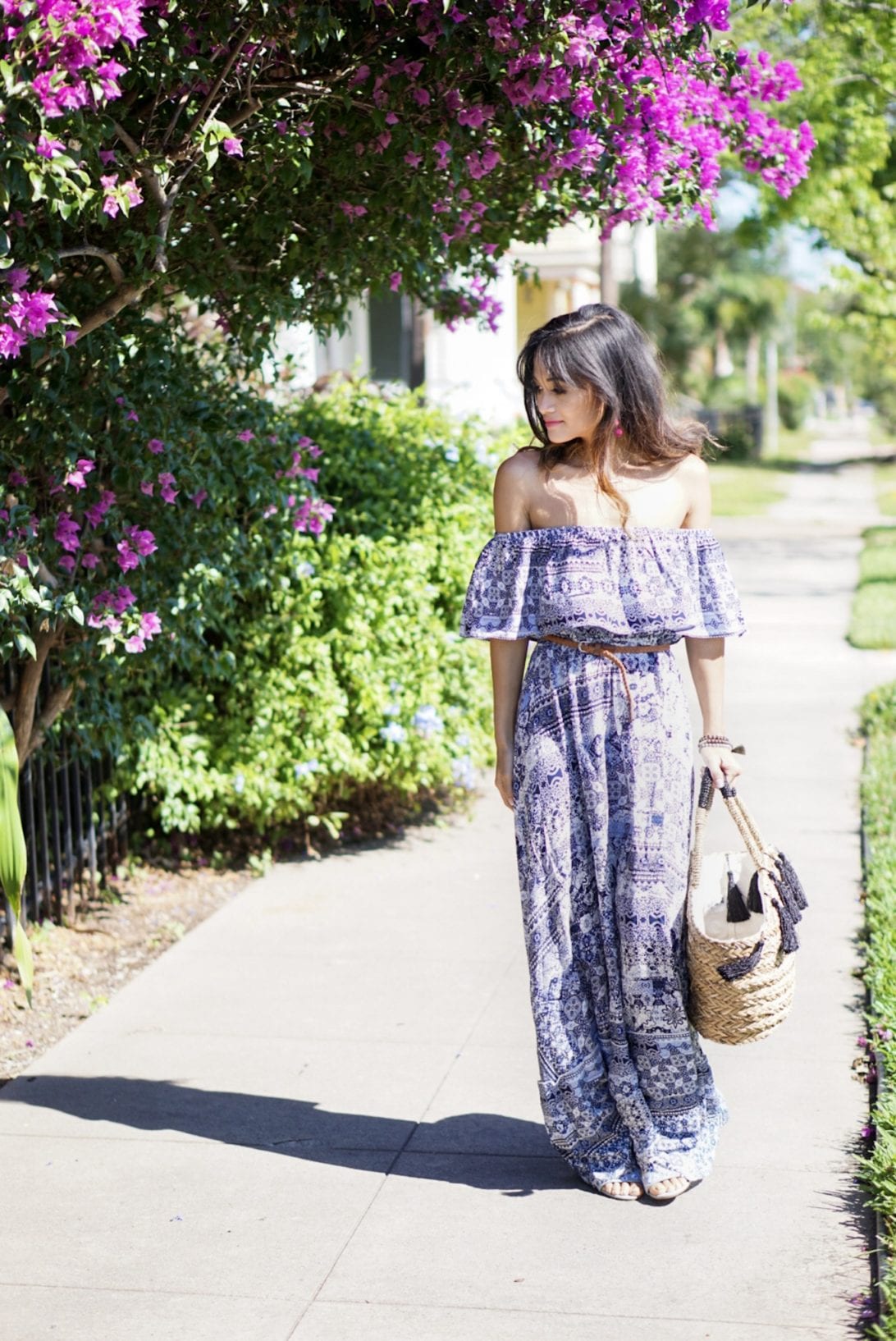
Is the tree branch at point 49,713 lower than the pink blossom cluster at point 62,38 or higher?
lower

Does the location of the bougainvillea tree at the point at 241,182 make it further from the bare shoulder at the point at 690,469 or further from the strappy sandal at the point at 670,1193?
the strappy sandal at the point at 670,1193

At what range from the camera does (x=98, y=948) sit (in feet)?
18.9

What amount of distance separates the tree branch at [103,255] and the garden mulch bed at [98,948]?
7.40 feet

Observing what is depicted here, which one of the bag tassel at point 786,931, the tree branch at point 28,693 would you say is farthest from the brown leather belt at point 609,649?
the tree branch at point 28,693

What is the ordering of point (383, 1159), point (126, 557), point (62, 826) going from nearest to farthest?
point (383, 1159)
point (126, 557)
point (62, 826)

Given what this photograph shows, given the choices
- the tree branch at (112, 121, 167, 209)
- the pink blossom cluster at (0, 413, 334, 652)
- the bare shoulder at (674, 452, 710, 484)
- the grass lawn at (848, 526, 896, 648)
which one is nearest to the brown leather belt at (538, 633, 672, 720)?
the bare shoulder at (674, 452, 710, 484)

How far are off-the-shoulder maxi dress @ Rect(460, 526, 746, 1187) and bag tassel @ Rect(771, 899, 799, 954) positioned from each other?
10.1 inches

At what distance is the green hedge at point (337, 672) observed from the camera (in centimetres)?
623

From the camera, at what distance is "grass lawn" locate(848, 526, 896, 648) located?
11156 millimetres

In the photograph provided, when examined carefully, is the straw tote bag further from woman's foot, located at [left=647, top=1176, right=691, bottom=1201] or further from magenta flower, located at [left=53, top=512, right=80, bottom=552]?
magenta flower, located at [left=53, top=512, right=80, bottom=552]

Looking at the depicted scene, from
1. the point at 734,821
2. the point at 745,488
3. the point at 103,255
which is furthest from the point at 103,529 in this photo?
the point at 745,488

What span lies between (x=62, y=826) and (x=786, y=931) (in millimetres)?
3305

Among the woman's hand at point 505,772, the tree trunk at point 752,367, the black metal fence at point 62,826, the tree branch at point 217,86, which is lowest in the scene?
the black metal fence at point 62,826

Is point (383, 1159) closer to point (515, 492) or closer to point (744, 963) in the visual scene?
point (744, 963)
